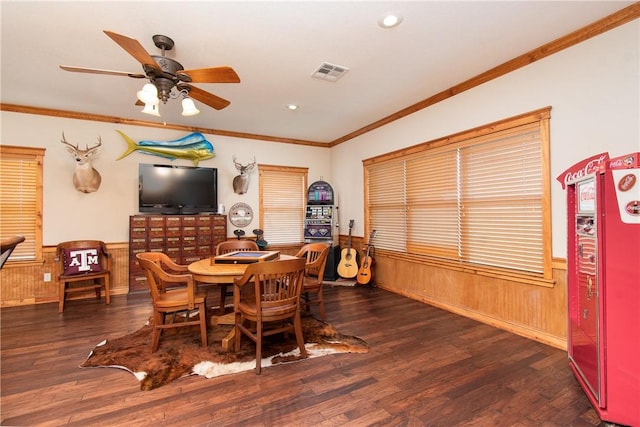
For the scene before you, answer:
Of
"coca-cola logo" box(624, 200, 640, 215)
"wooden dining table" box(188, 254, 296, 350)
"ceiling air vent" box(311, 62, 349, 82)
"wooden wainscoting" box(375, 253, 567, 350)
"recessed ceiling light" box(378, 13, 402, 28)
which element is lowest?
"wooden wainscoting" box(375, 253, 567, 350)

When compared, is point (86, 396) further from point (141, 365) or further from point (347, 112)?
point (347, 112)

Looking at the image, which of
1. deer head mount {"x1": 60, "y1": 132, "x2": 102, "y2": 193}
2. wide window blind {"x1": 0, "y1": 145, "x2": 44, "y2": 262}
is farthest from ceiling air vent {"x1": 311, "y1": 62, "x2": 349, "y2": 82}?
wide window blind {"x1": 0, "y1": 145, "x2": 44, "y2": 262}

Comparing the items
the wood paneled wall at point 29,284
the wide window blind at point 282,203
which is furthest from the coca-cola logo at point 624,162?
the wood paneled wall at point 29,284

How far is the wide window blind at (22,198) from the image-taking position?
14.2 feet

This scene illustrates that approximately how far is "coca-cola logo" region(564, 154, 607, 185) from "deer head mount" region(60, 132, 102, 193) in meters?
5.80

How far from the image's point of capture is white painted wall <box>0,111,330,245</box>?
450 centimetres

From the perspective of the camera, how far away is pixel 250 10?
2359 millimetres

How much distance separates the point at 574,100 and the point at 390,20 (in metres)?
1.83

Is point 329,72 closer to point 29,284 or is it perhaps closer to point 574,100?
point 574,100

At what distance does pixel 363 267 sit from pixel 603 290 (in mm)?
3475

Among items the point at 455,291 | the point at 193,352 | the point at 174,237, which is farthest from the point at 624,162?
the point at 174,237

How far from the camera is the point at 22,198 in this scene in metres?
4.41

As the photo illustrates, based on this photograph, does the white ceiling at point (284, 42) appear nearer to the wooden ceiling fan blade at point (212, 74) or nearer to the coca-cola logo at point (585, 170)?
the wooden ceiling fan blade at point (212, 74)

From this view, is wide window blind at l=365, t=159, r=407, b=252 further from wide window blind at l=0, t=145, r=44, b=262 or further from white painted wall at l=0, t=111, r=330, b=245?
wide window blind at l=0, t=145, r=44, b=262
